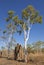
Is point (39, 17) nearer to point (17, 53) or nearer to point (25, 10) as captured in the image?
point (25, 10)

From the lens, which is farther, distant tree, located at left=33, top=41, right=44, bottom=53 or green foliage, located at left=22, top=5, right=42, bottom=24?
distant tree, located at left=33, top=41, right=44, bottom=53

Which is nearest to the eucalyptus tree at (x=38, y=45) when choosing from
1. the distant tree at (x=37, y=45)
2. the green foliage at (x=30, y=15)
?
the distant tree at (x=37, y=45)

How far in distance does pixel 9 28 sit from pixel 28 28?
15405 millimetres

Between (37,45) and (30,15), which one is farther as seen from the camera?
(37,45)

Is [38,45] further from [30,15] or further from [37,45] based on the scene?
[30,15]

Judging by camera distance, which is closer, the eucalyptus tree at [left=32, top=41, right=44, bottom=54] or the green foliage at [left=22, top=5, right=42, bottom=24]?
the green foliage at [left=22, top=5, right=42, bottom=24]

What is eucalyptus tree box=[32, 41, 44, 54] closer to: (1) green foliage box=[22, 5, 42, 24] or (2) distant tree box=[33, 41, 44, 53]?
(2) distant tree box=[33, 41, 44, 53]

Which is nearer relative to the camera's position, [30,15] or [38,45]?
[30,15]

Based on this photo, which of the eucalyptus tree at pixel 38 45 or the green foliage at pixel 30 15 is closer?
the green foliage at pixel 30 15

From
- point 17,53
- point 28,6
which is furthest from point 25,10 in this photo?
point 17,53

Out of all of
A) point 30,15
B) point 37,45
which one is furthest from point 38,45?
point 30,15

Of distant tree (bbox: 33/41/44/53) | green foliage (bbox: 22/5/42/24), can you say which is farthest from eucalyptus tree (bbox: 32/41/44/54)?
green foliage (bbox: 22/5/42/24)

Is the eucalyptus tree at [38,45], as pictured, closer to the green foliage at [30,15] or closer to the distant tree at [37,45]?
the distant tree at [37,45]

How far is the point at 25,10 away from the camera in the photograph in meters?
28.4
